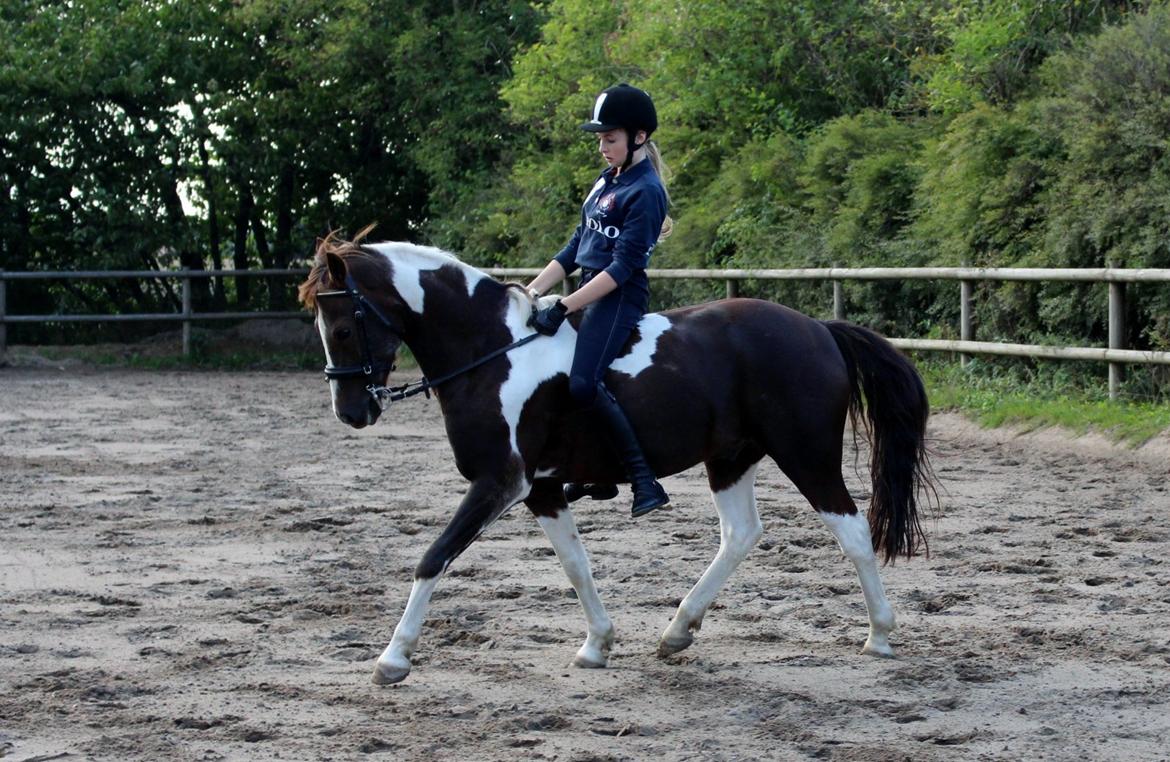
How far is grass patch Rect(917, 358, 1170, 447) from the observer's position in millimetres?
11038

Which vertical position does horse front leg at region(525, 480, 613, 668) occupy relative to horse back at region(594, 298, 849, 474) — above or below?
below

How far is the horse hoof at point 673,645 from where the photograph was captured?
→ 565 cm

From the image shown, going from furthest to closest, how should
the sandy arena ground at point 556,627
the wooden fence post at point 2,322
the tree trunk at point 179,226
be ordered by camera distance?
the tree trunk at point 179,226 → the wooden fence post at point 2,322 → the sandy arena ground at point 556,627

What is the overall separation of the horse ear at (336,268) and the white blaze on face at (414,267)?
0.76 feet

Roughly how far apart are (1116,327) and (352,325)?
25.9 feet

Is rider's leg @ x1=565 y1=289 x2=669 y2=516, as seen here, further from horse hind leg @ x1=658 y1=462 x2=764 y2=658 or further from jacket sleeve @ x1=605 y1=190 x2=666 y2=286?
horse hind leg @ x1=658 y1=462 x2=764 y2=658

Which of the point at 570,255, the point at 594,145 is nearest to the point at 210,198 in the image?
the point at 594,145

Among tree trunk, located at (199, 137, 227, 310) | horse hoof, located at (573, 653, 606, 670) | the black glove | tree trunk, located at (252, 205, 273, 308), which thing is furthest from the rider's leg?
tree trunk, located at (252, 205, 273, 308)

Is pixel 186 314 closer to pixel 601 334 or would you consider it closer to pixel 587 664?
pixel 601 334

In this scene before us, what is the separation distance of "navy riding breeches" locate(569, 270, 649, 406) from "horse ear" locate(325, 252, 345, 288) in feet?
3.05

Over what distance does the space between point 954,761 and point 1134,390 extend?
8.09m

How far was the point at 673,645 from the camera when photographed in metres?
5.65

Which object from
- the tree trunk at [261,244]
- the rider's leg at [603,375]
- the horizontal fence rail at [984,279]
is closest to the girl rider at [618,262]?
the rider's leg at [603,375]

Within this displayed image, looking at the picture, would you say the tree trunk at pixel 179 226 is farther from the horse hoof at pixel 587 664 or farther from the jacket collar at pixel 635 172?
the horse hoof at pixel 587 664
